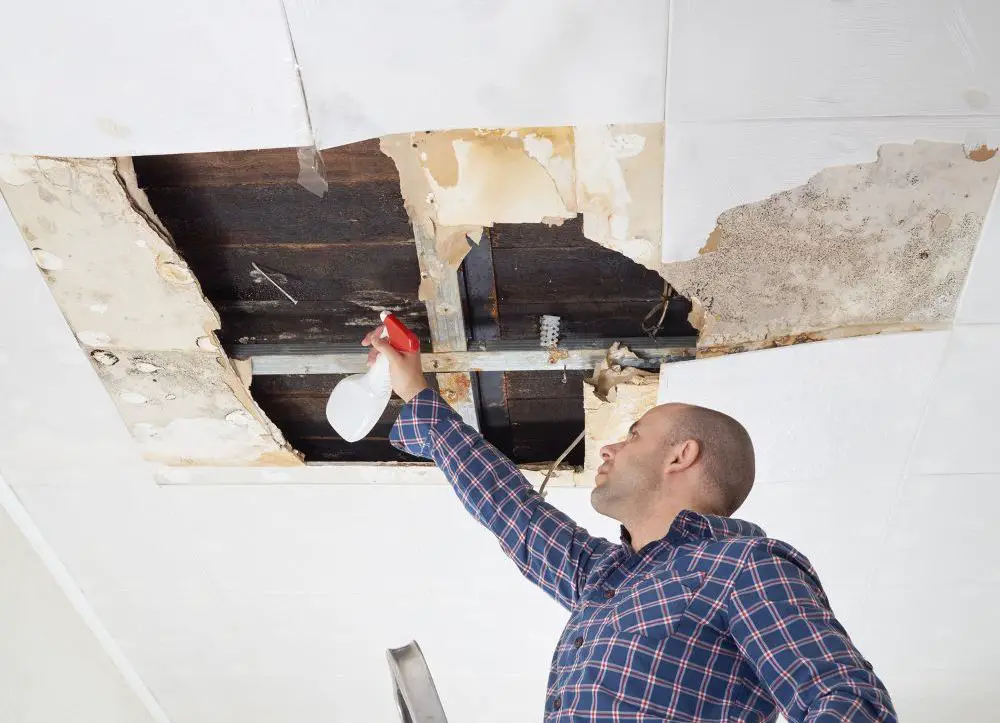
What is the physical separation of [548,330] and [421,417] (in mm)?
306

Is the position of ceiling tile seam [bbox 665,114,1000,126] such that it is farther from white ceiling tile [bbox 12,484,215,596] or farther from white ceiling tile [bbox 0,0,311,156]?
white ceiling tile [bbox 12,484,215,596]

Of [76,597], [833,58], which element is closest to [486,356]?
[833,58]

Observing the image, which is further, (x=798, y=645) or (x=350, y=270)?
(x=350, y=270)

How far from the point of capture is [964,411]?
1.58 m

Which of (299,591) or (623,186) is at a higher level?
(623,186)

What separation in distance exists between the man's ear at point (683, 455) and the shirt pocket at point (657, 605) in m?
0.20

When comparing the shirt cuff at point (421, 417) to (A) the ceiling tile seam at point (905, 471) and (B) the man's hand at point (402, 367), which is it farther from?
(A) the ceiling tile seam at point (905, 471)

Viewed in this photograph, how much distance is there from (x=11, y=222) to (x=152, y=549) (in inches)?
40.9

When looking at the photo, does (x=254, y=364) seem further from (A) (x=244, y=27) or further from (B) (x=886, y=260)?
(B) (x=886, y=260)

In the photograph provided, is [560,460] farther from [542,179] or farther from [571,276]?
[542,179]

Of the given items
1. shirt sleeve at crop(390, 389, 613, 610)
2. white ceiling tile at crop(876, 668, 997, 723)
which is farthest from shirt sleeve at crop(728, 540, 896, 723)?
white ceiling tile at crop(876, 668, 997, 723)

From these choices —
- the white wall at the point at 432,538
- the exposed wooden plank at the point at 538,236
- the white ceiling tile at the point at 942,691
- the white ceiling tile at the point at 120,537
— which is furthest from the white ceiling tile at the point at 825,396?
the white ceiling tile at the point at 120,537

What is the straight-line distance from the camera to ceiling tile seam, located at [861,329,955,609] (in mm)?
1490

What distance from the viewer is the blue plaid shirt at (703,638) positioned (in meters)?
0.98
